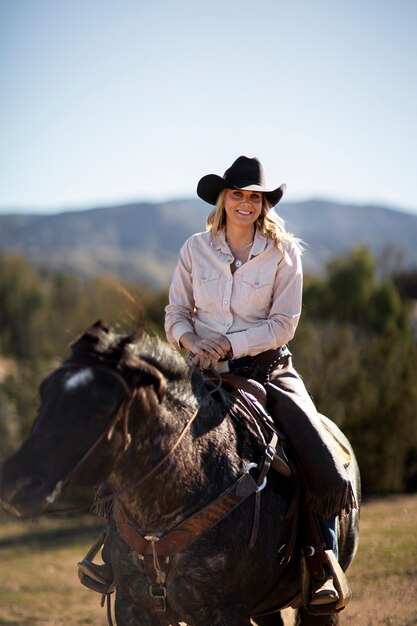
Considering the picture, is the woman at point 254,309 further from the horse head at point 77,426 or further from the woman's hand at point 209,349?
the horse head at point 77,426

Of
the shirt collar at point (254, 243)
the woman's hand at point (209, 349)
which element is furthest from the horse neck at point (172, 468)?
the shirt collar at point (254, 243)

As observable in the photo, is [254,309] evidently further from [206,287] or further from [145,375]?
[145,375]

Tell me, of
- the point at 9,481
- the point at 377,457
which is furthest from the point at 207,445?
the point at 377,457

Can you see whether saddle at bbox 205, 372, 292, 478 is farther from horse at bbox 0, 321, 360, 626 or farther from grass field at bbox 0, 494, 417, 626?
grass field at bbox 0, 494, 417, 626

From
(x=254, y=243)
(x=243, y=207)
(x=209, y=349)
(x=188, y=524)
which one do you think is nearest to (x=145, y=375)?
(x=188, y=524)

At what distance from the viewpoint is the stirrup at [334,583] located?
15.8ft

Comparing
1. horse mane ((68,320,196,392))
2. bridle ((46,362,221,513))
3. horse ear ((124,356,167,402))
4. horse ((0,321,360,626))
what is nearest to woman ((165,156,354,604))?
horse ((0,321,360,626))

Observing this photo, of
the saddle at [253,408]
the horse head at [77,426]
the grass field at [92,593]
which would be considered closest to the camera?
the horse head at [77,426]

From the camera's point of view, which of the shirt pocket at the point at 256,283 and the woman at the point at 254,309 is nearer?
the woman at the point at 254,309

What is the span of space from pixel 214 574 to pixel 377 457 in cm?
1929

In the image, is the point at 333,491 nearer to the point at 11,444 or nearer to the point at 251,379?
the point at 251,379

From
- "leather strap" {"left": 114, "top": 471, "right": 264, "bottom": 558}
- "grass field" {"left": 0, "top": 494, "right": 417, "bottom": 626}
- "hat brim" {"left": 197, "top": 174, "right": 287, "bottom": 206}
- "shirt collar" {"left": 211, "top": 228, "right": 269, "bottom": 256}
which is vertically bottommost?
"grass field" {"left": 0, "top": 494, "right": 417, "bottom": 626}

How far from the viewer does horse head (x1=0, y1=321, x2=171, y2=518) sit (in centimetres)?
347

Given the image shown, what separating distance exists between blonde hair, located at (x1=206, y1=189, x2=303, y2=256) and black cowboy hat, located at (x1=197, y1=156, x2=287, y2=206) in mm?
65
